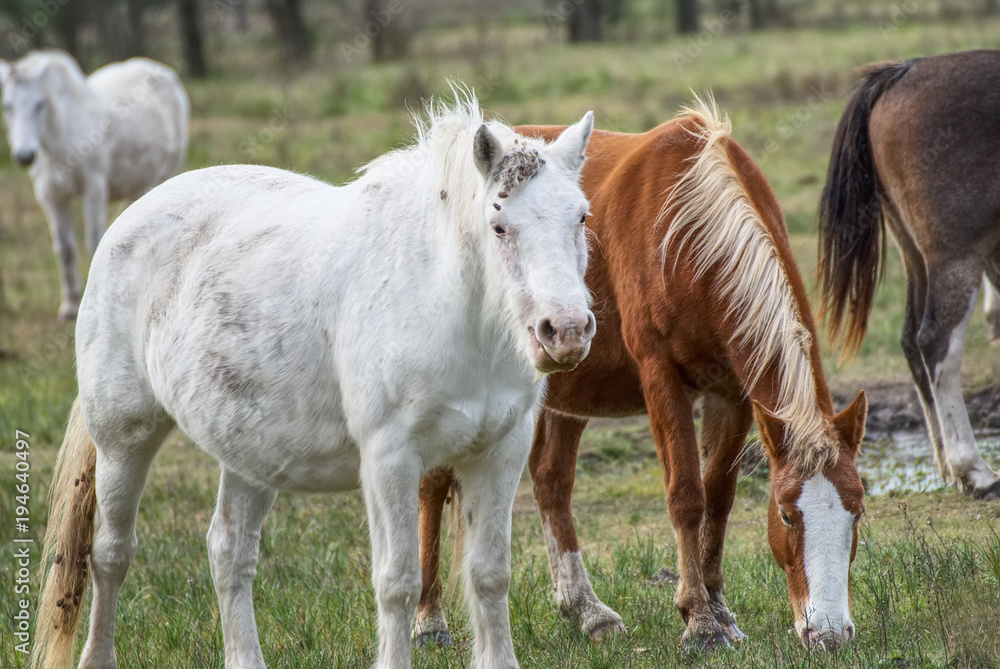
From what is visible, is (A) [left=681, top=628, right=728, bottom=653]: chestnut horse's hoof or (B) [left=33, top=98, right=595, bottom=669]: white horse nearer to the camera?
(B) [left=33, top=98, right=595, bottom=669]: white horse

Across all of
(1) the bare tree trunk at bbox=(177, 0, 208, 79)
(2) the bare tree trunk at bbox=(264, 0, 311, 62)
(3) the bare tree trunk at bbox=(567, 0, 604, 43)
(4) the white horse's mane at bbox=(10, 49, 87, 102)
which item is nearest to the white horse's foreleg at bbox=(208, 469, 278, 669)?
(4) the white horse's mane at bbox=(10, 49, 87, 102)

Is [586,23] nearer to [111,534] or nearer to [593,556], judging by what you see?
[593,556]

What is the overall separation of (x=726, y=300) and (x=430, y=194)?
1176 mm

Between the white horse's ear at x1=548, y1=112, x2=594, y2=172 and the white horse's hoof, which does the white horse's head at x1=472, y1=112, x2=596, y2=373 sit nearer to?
the white horse's ear at x1=548, y1=112, x2=594, y2=172

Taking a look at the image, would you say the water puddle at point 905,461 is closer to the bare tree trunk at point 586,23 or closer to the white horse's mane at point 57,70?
the white horse's mane at point 57,70

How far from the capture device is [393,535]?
10.3 feet

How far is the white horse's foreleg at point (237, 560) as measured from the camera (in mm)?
3701

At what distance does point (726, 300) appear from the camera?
12.7 feet

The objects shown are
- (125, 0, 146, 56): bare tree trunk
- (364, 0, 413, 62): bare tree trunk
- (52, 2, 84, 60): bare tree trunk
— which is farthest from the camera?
(125, 0, 146, 56): bare tree trunk

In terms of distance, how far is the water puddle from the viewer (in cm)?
589

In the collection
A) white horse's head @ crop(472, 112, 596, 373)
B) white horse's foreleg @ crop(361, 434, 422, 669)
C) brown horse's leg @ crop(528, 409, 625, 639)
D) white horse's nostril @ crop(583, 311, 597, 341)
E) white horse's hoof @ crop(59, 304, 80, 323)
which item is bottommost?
white horse's hoof @ crop(59, 304, 80, 323)

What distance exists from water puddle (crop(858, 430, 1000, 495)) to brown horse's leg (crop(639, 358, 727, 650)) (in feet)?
7.24

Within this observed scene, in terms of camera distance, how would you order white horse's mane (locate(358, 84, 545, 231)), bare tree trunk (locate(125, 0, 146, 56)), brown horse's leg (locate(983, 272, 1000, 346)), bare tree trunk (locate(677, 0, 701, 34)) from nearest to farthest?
white horse's mane (locate(358, 84, 545, 231)) < brown horse's leg (locate(983, 272, 1000, 346)) < bare tree trunk (locate(125, 0, 146, 56)) < bare tree trunk (locate(677, 0, 701, 34))

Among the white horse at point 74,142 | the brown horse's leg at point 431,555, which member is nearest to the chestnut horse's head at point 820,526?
the brown horse's leg at point 431,555
